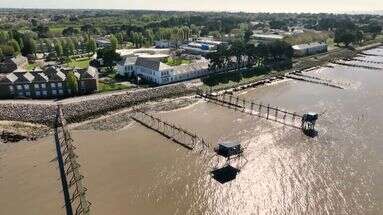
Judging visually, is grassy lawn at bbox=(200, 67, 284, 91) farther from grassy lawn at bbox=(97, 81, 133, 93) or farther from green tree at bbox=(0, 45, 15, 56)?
green tree at bbox=(0, 45, 15, 56)

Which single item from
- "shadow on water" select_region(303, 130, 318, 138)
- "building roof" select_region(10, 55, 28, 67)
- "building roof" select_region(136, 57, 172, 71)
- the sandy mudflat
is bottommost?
the sandy mudflat

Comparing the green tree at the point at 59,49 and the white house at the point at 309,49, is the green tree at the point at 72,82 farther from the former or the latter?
the white house at the point at 309,49

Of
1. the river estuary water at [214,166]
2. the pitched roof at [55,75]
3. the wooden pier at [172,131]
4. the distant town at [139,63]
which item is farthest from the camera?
the distant town at [139,63]

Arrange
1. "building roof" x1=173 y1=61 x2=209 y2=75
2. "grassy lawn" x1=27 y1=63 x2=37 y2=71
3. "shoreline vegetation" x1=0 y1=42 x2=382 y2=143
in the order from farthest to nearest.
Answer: "grassy lawn" x1=27 y1=63 x2=37 y2=71 < "building roof" x1=173 y1=61 x2=209 y2=75 < "shoreline vegetation" x1=0 y1=42 x2=382 y2=143

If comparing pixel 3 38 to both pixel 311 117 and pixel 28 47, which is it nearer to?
pixel 28 47

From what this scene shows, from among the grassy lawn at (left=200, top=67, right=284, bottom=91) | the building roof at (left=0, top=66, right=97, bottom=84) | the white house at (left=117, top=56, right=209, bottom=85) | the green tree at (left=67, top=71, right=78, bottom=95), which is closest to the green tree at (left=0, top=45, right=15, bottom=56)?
the building roof at (left=0, top=66, right=97, bottom=84)

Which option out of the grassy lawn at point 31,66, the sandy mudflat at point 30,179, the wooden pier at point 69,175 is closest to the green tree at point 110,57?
the grassy lawn at point 31,66
